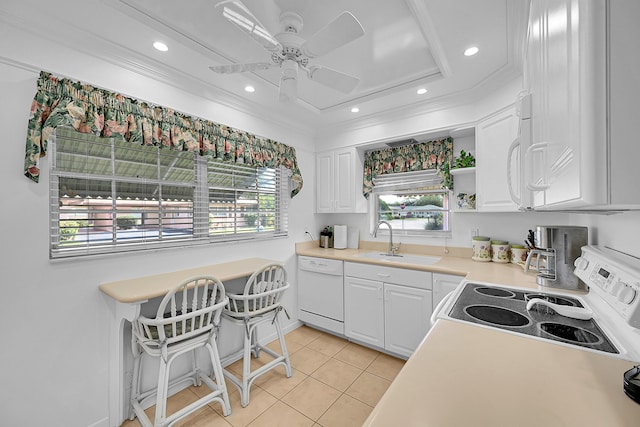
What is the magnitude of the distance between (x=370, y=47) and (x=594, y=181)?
185 centimetres

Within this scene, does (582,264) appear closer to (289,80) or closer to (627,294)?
(627,294)

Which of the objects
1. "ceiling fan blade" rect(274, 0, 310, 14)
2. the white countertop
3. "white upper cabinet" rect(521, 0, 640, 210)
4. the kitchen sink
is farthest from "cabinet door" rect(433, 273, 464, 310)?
"ceiling fan blade" rect(274, 0, 310, 14)

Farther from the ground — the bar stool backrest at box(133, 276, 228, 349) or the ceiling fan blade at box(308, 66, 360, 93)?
the ceiling fan blade at box(308, 66, 360, 93)

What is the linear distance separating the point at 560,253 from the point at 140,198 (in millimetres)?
2850

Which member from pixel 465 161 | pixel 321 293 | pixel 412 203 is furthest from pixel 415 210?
pixel 321 293

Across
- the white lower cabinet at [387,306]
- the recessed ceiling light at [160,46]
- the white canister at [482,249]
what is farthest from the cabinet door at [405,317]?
the recessed ceiling light at [160,46]

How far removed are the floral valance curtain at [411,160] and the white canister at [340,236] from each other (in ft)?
1.73

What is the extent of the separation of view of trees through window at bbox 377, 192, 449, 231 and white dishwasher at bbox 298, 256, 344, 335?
98 centimetres

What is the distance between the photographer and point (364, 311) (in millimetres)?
2641

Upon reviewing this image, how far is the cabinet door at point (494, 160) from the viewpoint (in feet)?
6.81

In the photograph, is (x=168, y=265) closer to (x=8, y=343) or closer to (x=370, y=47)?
(x=8, y=343)

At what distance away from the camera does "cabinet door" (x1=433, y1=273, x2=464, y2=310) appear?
2.13 m

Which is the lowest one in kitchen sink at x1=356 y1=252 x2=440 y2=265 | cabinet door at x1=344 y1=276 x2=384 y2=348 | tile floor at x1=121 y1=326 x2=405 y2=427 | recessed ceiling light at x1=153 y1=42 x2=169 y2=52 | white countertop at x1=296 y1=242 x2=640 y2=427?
tile floor at x1=121 y1=326 x2=405 y2=427

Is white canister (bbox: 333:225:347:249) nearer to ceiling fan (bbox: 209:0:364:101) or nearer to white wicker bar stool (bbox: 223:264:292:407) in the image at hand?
white wicker bar stool (bbox: 223:264:292:407)
